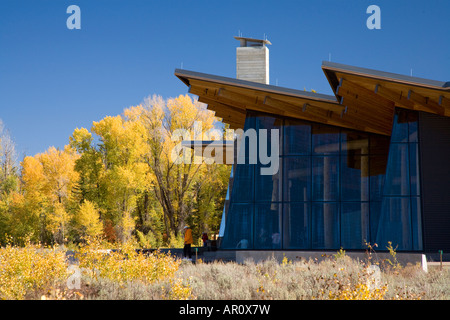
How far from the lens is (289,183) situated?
65.0 ft

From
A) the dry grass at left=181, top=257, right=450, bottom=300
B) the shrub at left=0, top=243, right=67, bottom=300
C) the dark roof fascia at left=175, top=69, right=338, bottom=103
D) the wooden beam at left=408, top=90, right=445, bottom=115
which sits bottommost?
the dry grass at left=181, top=257, right=450, bottom=300

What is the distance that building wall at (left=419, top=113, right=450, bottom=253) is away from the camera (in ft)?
54.0

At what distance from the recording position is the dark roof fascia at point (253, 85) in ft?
57.8

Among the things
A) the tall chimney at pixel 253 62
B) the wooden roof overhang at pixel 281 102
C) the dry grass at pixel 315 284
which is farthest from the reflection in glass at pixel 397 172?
the tall chimney at pixel 253 62

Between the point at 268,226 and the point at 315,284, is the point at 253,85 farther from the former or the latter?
the point at 315,284

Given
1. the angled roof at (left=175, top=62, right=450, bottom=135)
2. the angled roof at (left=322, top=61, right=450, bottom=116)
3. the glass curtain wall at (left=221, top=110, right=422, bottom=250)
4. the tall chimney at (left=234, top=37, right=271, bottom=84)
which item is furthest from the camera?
the tall chimney at (left=234, top=37, right=271, bottom=84)

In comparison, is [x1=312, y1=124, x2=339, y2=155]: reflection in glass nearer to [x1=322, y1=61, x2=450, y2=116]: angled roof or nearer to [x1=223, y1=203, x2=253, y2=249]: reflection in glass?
[x1=322, y1=61, x2=450, y2=116]: angled roof

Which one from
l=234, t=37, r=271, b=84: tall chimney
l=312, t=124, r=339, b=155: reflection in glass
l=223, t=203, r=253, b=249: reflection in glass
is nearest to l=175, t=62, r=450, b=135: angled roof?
l=312, t=124, r=339, b=155: reflection in glass

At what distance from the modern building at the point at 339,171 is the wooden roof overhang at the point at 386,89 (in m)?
0.06

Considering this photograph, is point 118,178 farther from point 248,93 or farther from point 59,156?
point 248,93
